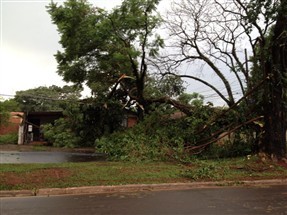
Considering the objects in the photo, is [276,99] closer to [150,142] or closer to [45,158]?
[150,142]

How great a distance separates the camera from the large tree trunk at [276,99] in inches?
567

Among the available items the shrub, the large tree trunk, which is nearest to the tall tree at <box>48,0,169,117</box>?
the shrub

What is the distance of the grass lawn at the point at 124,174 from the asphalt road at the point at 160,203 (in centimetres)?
117

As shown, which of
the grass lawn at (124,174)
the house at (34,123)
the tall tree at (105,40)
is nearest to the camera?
the grass lawn at (124,174)

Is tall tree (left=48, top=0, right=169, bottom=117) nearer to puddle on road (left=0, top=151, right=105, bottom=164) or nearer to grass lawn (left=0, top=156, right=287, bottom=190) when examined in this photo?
puddle on road (left=0, top=151, right=105, bottom=164)

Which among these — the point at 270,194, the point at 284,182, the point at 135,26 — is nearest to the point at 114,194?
the point at 270,194

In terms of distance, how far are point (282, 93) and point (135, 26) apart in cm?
1118

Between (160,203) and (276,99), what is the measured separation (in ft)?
29.5

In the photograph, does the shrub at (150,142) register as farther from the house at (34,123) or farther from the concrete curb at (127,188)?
the house at (34,123)

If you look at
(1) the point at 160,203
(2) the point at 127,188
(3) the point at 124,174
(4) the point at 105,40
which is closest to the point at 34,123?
(4) the point at 105,40

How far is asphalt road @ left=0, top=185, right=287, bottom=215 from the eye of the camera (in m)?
7.04

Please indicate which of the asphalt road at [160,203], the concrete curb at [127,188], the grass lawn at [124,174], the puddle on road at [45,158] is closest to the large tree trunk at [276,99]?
the grass lawn at [124,174]

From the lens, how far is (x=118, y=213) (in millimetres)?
6848

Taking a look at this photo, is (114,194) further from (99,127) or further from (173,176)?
(99,127)
